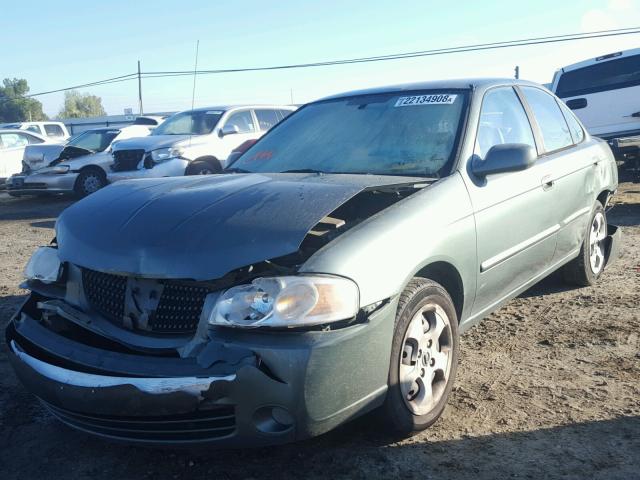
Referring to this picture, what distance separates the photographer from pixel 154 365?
2.46 metres

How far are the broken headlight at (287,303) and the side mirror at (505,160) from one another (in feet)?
4.39

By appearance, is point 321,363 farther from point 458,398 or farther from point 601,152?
point 601,152

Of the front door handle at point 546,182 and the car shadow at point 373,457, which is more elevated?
the front door handle at point 546,182

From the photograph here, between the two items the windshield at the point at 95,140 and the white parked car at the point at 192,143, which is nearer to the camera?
the white parked car at the point at 192,143

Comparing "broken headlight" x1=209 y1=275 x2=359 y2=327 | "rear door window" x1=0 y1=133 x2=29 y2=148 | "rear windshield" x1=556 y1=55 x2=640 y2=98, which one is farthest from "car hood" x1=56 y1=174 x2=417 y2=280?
"rear door window" x1=0 y1=133 x2=29 y2=148

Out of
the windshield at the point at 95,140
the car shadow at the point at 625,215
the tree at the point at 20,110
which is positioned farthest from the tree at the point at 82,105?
the car shadow at the point at 625,215

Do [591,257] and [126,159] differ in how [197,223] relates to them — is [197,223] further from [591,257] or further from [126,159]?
[126,159]

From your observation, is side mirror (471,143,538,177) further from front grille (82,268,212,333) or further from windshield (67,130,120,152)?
windshield (67,130,120,152)

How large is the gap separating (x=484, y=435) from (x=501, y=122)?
6.63ft

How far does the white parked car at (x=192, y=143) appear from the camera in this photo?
1077 centimetres

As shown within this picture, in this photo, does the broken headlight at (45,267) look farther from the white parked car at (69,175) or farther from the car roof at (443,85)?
the white parked car at (69,175)

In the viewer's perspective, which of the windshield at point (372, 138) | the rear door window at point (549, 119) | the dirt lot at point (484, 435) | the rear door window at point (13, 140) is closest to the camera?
the dirt lot at point (484, 435)

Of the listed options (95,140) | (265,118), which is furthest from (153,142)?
(95,140)

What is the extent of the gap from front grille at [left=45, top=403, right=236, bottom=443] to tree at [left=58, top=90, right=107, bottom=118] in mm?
96885
